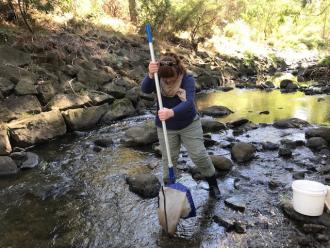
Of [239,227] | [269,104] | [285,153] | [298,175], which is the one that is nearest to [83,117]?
[285,153]

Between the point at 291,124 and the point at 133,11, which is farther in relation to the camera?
the point at 133,11

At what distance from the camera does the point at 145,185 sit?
20.2ft

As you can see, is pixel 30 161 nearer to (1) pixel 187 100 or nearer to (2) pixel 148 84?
(2) pixel 148 84

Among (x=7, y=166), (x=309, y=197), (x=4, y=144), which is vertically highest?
(x=4, y=144)

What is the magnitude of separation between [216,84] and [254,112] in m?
7.39

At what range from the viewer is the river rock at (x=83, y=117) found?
33.6 ft

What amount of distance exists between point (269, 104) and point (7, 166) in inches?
408

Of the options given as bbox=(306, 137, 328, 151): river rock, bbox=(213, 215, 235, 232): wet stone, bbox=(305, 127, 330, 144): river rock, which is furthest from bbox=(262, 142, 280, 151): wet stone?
bbox=(213, 215, 235, 232): wet stone

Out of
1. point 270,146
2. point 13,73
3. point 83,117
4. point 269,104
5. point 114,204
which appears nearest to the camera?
point 114,204

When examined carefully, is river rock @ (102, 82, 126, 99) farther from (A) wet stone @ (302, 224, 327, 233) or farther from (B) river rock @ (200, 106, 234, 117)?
(A) wet stone @ (302, 224, 327, 233)

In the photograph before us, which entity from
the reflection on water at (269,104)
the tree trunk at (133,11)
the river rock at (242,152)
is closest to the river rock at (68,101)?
the reflection on water at (269,104)

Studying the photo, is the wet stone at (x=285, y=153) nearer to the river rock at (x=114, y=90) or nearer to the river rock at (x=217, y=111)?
the river rock at (x=217, y=111)

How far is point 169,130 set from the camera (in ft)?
A: 16.9

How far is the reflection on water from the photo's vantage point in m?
12.1
